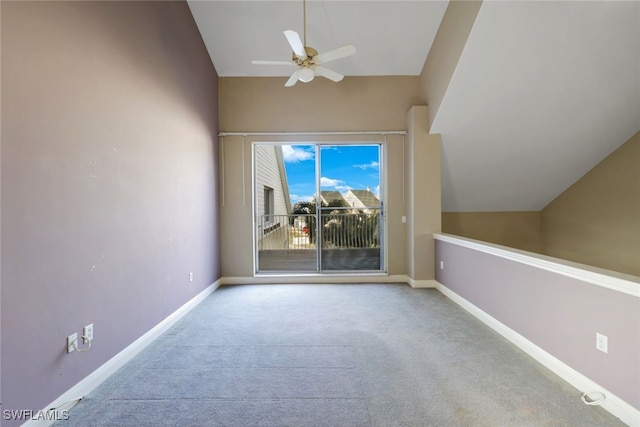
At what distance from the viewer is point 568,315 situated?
6.93 feet

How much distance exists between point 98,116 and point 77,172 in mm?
488

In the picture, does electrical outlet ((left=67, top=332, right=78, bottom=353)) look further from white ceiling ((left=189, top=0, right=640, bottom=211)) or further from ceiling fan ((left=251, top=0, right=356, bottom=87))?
white ceiling ((left=189, top=0, right=640, bottom=211))

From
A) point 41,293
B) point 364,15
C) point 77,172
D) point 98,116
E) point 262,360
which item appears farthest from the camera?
point 364,15

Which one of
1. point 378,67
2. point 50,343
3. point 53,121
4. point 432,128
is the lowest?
point 50,343

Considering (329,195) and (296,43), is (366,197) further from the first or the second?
(296,43)

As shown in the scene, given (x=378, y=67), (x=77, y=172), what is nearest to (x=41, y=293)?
(x=77, y=172)

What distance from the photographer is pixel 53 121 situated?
1768mm

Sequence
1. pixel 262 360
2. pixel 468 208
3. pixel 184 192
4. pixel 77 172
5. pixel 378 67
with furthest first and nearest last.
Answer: pixel 468 208 < pixel 378 67 < pixel 184 192 < pixel 262 360 < pixel 77 172

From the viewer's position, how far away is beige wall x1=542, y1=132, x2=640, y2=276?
13.9 feet

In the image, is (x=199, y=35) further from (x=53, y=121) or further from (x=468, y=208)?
(x=468, y=208)

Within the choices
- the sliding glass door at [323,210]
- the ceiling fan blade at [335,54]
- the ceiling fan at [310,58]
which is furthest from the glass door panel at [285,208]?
the ceiling fan blade at [335,54]

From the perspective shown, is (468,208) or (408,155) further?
(468,208)

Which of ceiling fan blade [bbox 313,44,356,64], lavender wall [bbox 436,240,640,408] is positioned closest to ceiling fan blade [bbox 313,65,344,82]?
ceiling fan blade [bbox 313,44,356,64]

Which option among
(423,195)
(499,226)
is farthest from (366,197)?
(499,226)
